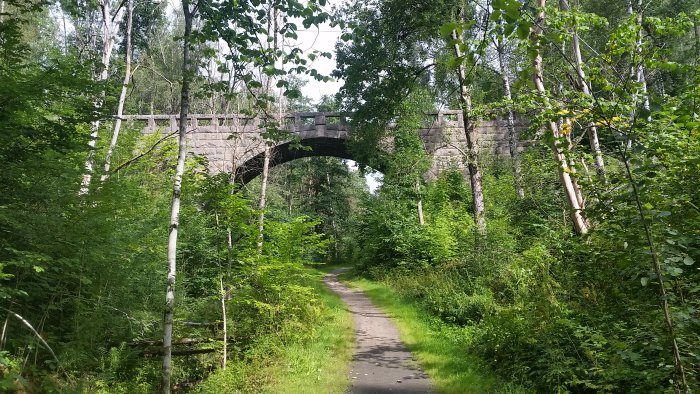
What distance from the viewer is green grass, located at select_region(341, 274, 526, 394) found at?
589cm

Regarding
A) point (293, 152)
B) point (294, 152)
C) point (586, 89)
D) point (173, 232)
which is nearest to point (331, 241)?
point (173, 232)

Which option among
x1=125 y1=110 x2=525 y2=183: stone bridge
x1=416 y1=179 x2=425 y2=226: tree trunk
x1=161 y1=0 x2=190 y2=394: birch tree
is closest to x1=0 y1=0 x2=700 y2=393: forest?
x1=161 y1=0 x2=190 y2=394: birch tree

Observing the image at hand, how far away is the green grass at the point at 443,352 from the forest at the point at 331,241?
0.18 ft

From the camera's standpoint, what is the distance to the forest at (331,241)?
348 centimetres

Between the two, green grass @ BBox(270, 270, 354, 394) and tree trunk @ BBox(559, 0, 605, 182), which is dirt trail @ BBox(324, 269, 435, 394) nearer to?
green grass @ BBox(270, 270, 354, 394)

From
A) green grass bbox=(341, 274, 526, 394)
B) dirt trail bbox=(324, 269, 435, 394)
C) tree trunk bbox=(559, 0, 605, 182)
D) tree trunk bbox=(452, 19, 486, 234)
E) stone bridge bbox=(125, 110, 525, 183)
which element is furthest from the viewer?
stone bridge bbox=(125, 110, 525, 183)

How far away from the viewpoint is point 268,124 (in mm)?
5656

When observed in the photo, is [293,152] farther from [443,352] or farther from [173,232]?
[173,232]

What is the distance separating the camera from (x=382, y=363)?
7.41 metres

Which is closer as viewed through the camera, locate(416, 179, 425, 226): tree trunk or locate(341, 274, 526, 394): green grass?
locate(341, 274, 526, 394): green grass

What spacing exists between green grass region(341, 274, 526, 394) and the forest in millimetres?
55

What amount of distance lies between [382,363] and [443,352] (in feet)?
3.42

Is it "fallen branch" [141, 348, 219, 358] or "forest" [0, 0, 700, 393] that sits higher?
"forest" [0, 0, 700, 393]

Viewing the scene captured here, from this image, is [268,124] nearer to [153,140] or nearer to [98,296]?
[98,296]
